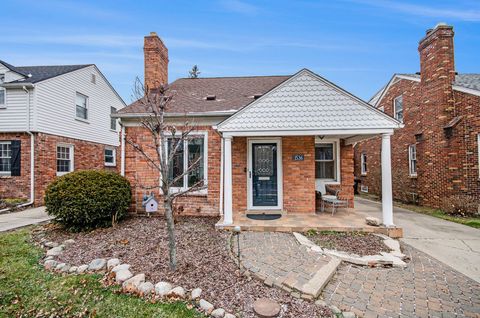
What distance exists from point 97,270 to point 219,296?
2.32 metres

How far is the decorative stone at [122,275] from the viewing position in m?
3.51

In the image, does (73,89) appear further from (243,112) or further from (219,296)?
(219,296)

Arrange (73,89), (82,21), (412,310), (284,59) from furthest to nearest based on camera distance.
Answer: (284,59) → (73,89) → (82,21) → (412,310)

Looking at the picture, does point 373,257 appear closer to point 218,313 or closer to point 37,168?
point 218,313

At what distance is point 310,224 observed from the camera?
6.19 metres

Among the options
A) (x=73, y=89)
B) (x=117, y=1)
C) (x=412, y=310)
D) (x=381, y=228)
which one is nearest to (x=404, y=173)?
(x=381, y=228)

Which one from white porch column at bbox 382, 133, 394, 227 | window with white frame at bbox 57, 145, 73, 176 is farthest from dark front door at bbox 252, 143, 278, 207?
window with white frame at bbox 57, 145, 73, 176

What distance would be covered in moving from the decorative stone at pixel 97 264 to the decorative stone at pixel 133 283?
88cm

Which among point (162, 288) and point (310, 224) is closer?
point (162, 288)

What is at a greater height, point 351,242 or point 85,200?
point 85,200

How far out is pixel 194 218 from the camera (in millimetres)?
7332

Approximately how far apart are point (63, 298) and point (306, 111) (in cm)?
629

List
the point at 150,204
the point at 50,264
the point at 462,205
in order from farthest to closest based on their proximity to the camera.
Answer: the point at 462,205
the point at 150,204
the point at 50,264

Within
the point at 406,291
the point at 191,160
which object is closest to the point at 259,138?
the point at 191,160
